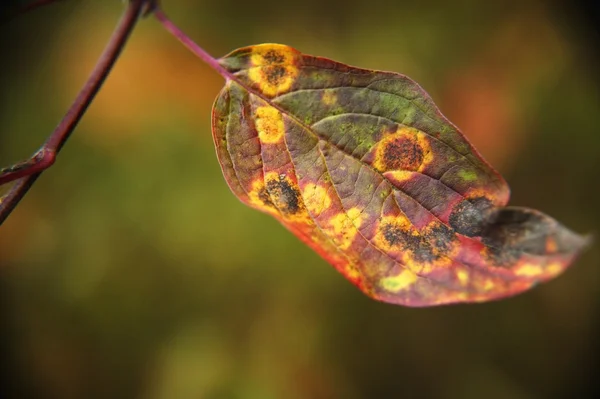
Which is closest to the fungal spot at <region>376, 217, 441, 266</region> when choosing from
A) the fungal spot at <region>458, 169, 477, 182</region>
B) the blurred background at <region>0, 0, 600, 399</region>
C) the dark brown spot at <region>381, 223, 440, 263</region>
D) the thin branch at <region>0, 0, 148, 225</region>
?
the dark brown spot at <region>381, 223, 440, 263</region>

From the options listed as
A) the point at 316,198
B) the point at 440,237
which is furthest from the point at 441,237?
the point at 316,198

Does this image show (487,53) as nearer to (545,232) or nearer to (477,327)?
(477,327)

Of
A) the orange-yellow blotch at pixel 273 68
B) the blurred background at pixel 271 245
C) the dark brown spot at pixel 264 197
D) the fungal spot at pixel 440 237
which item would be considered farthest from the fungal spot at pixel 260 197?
the blurred background at pixel 271 245

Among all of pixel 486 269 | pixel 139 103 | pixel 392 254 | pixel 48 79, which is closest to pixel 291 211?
pixel 392 254

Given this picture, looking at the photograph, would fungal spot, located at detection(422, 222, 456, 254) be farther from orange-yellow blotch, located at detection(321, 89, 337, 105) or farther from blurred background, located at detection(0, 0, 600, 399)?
blurred background, located at detection(0, 0, 600, 399)

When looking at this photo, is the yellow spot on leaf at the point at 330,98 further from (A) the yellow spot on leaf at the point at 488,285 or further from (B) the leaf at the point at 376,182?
(A) the yellow spot on leaf at the point at 488,285
